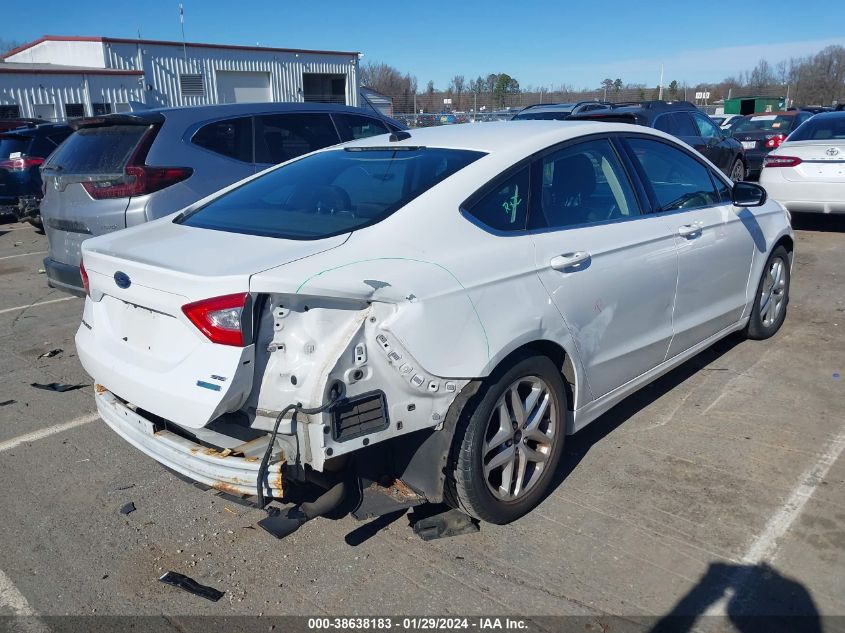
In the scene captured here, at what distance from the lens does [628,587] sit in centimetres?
287

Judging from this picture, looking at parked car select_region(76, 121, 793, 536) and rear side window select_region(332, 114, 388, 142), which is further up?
rear side window select_region(332, 114, 388, 142)

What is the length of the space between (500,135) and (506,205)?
55 cm

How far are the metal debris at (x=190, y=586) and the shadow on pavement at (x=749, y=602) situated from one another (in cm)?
169

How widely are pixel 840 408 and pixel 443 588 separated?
2941mm

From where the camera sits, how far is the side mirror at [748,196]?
4.71m

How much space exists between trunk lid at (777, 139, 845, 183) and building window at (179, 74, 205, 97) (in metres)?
25.7

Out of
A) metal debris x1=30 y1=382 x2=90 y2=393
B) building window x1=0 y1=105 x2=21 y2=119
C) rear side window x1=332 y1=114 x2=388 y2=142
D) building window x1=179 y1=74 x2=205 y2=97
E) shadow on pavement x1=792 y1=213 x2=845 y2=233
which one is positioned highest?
building window x1=179 y1=74 x2=205 y2=97

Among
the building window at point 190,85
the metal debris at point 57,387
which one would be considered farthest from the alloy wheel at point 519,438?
the building window at point 190,85

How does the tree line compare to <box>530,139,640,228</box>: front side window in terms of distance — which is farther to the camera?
the tree line

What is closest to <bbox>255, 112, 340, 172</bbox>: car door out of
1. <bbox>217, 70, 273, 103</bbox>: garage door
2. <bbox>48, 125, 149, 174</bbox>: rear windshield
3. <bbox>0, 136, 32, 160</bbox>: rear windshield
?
<bbox>48, 125, 149, 174</bbox>: rear windshield

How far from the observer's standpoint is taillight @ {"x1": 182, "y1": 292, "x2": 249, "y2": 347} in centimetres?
257

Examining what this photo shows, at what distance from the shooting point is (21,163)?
12.5 metres

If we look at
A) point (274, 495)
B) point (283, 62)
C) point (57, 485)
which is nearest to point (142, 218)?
point (57, 485)

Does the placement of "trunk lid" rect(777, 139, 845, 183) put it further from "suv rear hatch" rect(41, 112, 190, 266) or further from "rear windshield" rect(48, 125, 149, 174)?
"rear windshield" rect(48, 125, 149, 174)
